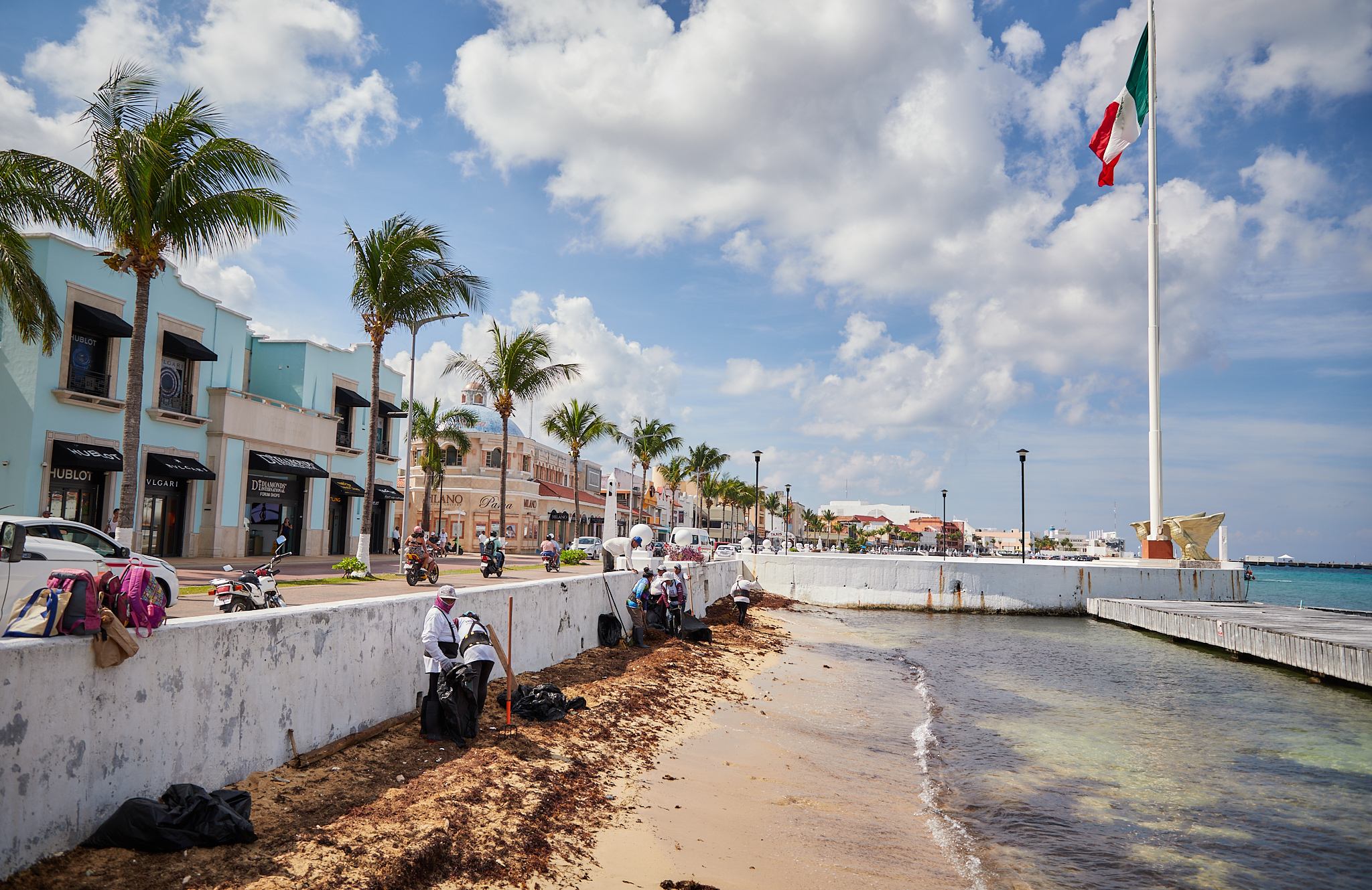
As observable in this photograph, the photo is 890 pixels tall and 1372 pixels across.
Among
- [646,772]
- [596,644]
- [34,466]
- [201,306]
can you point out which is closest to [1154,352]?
[596,644]

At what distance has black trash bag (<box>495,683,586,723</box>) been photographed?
970 cm

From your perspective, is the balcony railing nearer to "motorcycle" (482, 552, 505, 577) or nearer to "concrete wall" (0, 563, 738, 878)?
"motorcycle" (482, 552, 505, 577)

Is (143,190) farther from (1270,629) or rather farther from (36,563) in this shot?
(1270,629)

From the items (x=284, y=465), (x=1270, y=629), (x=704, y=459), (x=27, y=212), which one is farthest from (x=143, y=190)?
(x=704, y=459)

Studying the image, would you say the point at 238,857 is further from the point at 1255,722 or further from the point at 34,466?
the point at 34,466

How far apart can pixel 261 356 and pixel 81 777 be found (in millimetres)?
34384

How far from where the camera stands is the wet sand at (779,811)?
22.9 ft

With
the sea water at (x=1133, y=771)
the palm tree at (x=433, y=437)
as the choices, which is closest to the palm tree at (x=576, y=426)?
the palm tree at (x=433, y=437)

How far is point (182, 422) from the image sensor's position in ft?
90.1

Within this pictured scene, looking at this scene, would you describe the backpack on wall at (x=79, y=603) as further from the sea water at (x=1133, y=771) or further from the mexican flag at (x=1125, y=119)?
the mexican flag at (x=1125, y=119)

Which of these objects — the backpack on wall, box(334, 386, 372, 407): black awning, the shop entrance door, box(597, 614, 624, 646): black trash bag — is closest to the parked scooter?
box(597, 614, 624, 646): black trash bag

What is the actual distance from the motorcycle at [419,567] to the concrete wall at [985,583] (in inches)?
949

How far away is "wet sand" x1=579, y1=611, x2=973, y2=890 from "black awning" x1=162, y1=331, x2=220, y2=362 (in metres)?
24.5

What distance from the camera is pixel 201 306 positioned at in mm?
28844
